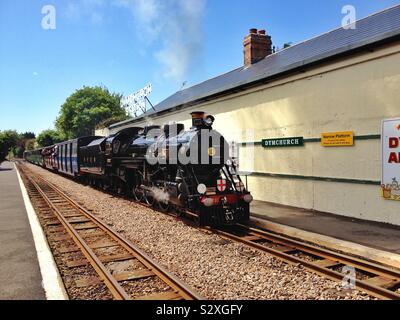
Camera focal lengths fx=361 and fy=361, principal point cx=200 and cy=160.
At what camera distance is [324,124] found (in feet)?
34.5

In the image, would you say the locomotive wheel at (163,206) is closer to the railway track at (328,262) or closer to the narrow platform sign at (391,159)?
the railway track at (328,262)

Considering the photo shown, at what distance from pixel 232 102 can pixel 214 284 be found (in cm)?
1025

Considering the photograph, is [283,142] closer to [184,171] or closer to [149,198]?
[184,171]

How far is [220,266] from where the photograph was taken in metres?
6.09

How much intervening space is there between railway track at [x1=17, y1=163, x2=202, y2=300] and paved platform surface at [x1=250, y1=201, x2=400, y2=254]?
409cm

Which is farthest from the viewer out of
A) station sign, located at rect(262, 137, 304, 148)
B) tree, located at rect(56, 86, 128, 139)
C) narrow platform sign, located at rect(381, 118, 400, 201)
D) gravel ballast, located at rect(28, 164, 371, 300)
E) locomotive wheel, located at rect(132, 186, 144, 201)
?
tree, located at rect(56, 86, 128, 139)

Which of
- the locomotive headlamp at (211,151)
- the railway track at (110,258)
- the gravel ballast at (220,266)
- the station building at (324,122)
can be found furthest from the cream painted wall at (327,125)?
the railway track at (110,258)

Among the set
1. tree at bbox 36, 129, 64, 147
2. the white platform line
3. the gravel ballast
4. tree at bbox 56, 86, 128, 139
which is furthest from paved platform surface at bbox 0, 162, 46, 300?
tree at bbox 36, 129, 64, 147

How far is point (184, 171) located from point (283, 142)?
13.4 feet

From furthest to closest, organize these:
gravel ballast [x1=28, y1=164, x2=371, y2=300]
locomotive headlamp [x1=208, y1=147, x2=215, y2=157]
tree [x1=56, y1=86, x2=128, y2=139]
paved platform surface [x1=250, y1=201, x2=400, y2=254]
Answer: tree [x1=56, y1=86, x2=128, y2=139]
locomotive headlamp [x1=208, y1=147, x2=215, y2=157]
paved platform surface [x1=250, y1=201, x2=400, y2=254]
gravel ballast [x1=28, y1=164, x2=371, y2=300]

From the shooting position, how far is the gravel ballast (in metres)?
4.96

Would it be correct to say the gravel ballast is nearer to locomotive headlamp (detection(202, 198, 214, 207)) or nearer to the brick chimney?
locomotive headlamp (detection(202, 198, 214, 207))
